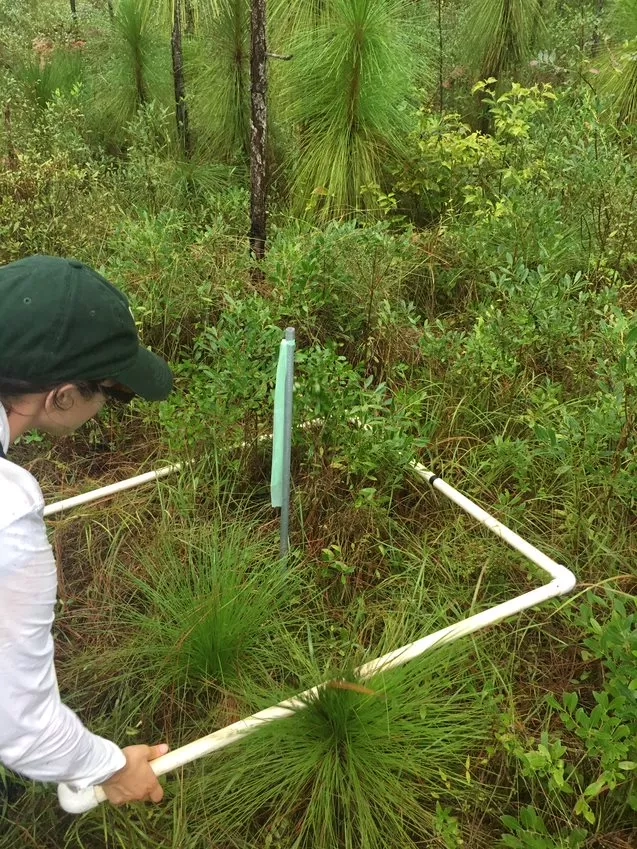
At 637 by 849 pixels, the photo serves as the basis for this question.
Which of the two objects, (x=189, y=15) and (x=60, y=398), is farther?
(x=189, y=15)

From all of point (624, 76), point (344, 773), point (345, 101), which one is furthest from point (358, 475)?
point (624, 76)

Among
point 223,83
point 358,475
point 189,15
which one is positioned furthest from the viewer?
point 189,15

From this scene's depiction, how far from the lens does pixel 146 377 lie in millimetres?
1111

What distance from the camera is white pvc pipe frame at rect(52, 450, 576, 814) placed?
3.22 ft

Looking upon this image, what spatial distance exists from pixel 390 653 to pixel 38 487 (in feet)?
2.42

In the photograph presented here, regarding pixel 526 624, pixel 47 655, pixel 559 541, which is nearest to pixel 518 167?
pixel 559 541

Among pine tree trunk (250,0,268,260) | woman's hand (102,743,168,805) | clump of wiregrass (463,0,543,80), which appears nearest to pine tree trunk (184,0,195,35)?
pine tree trunk (250,0,268,260)

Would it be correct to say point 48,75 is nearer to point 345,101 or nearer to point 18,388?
point 345,101

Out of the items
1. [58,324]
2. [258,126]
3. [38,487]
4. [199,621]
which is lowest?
[199,621]

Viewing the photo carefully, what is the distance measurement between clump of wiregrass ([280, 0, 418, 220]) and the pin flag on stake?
185 cm

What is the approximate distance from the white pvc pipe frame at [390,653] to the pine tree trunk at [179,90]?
2556 millimetres

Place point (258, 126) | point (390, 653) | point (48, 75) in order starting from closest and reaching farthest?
point (390, 653) → point (258, 126) → point (48, 75)

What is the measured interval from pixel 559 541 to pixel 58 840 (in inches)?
49.0

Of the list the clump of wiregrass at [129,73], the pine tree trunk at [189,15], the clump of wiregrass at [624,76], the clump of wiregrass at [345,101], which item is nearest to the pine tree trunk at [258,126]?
the clump of wiregrass at [345,101]
